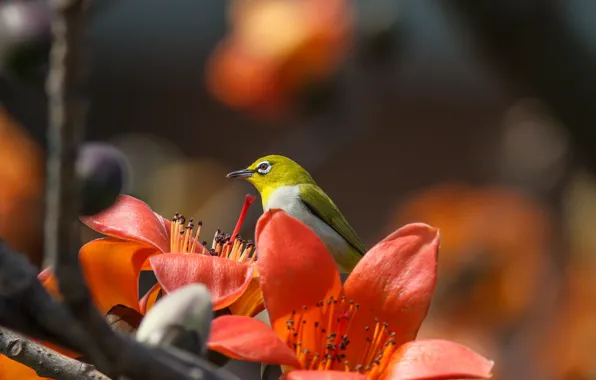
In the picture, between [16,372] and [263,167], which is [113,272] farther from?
[263,167]

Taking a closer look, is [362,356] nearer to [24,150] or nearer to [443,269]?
[443,269]

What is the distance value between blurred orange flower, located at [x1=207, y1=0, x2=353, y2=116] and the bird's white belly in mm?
697

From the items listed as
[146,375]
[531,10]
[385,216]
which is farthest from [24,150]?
[385,216]

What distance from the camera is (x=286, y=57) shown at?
171cm

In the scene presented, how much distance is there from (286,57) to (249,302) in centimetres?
115

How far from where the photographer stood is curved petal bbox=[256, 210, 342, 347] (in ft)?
1.77

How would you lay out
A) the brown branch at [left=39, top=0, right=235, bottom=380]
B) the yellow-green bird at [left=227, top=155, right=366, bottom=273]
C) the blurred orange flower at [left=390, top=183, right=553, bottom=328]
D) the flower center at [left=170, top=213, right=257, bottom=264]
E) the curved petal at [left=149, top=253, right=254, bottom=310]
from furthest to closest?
the blurred orange flower at [left=390, top=183, right=553, bottom=328] < the yellow-green bird at [left=227, top=155, right=366, bottom=273] < the flower center at [left=170, top=213, right=257, bottom=264] < the curved petal at [left=149, top=253, right=254, bottom=310] < the brown branch at [left=39, top=0, right=235, bottom=380]

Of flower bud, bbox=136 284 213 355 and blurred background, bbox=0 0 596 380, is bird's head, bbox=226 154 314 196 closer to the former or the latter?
blurred background, bbox=0 0 596 380

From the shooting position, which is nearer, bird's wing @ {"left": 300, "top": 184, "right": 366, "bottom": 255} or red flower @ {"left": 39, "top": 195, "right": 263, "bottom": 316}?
red flower @ {"left": 39, "top": 195, "right": 263, "bottom": 316}

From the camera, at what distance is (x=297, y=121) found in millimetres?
1858

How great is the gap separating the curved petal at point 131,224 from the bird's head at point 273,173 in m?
0.32

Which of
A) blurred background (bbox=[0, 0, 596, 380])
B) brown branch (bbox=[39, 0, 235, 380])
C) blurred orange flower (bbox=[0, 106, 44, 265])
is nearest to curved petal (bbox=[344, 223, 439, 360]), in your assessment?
brown branch (bbox=[39, 0, 235, 380])

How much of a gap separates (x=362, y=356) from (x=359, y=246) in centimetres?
33

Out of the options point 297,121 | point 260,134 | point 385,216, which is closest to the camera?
point 297,121
